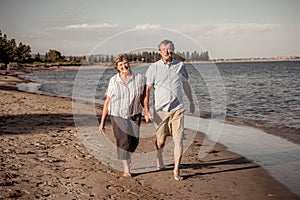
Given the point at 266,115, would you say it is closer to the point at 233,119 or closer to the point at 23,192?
the point at 233,119

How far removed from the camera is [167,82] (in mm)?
5703

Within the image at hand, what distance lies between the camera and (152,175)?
244 inches

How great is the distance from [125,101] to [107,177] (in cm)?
139

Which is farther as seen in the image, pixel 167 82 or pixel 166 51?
pixel 167 82

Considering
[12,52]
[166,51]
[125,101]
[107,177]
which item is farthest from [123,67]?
[12,52]

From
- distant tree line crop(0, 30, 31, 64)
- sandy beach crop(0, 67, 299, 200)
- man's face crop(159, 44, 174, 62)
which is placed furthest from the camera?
distant tree line crop(0, 30, 31, 64)

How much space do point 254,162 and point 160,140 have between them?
256 cm

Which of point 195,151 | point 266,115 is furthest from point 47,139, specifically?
point 266,115

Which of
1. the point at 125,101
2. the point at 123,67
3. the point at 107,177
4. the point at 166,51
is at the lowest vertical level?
the point at 107,177

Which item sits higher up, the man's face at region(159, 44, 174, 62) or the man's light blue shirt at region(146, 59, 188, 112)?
the man's face at region(159, 44, 174, 62)

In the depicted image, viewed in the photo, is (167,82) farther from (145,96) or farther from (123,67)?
(123,67)

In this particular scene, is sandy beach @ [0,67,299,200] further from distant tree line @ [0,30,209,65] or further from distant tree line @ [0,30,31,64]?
distant tree line @ [0,30,31,64]

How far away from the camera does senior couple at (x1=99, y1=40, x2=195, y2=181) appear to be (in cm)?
565

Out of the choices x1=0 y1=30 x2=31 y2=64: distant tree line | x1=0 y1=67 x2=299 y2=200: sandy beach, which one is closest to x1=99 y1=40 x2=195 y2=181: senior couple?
x1=0 y1=67 x2=299 y2=200: sandy beach
